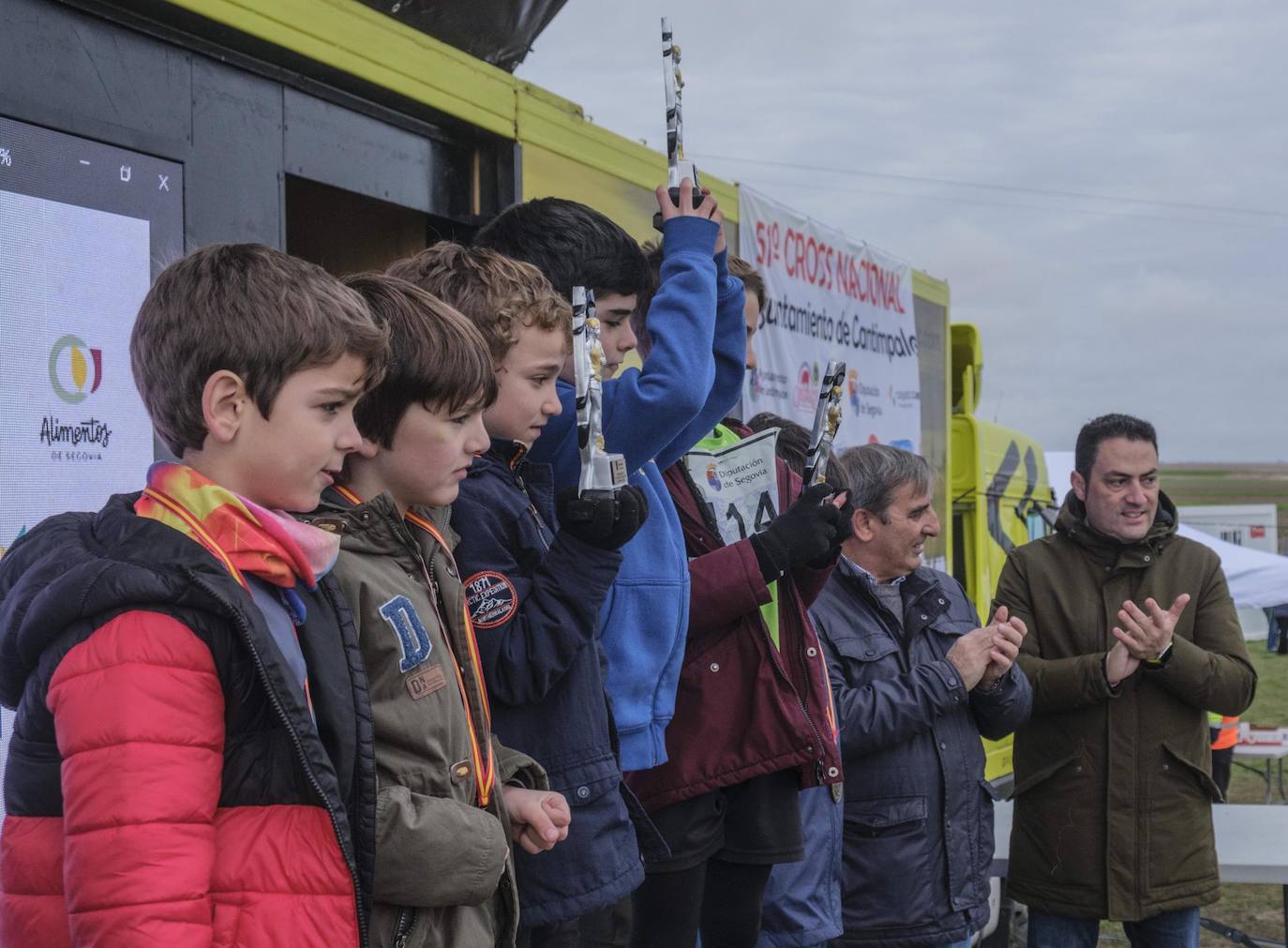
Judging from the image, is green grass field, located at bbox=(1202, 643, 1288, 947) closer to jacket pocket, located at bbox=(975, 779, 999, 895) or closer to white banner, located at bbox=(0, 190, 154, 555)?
jacket pocket, located at bbox=(975, 779, 999, 895)

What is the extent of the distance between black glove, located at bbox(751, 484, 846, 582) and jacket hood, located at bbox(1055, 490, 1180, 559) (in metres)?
1.47

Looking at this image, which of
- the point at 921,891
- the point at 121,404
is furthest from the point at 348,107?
the point at 921,891

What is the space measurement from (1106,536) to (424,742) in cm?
267

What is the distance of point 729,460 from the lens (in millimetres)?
2812

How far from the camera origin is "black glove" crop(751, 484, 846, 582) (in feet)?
8.36

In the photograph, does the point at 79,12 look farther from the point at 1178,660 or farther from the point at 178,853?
the point at 1178,660

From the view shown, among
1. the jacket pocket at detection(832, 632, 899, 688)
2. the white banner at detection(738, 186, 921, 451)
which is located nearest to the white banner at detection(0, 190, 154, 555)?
the jacket pocket at detection(832, 632, 899, 688)

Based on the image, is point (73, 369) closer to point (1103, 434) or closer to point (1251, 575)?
point (1103, 434)

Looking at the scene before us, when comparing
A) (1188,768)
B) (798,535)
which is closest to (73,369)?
(798,535)

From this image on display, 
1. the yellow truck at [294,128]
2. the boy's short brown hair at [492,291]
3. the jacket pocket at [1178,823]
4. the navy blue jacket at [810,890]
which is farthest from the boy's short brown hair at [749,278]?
the jacket pocket at [1178,823]

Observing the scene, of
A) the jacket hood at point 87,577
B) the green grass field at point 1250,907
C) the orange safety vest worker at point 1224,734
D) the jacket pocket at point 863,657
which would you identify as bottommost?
the green grass field at point 1250,907

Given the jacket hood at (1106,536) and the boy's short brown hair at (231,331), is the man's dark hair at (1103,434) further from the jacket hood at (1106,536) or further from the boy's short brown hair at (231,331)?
the boy's short brown hair at (231,331)

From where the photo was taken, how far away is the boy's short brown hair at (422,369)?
1.74 meters

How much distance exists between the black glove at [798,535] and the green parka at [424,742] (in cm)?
90
